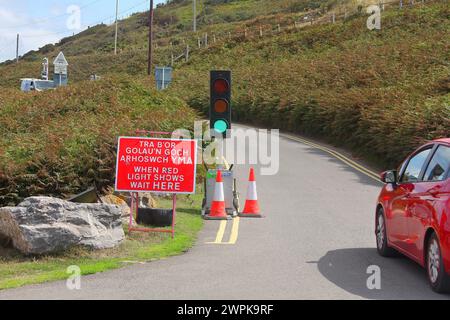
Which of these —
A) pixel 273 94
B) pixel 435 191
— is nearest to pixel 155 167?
pixel 435 191

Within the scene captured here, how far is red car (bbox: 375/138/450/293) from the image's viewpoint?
779cm

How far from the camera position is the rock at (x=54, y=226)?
1016 centimetres

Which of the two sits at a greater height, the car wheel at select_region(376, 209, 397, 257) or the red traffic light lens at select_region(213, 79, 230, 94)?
the red traffic light lens at select_region(213, 79, 230, 94)

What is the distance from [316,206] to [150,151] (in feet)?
16.9

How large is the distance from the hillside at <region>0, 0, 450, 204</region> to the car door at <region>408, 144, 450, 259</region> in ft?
22.7

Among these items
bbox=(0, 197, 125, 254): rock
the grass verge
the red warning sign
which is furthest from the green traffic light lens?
bbox=(0, 197, 125, 254): rock

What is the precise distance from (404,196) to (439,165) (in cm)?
93

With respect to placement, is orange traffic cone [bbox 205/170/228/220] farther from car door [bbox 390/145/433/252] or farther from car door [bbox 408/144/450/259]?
car door [bbox 408/144/450/259]

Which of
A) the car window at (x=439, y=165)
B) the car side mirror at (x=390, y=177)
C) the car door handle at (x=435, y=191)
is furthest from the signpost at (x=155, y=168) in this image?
the car door handle at (x=435, y=191)

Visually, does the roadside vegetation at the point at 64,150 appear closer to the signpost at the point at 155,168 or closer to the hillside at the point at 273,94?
the hillside at the point at 273,94
